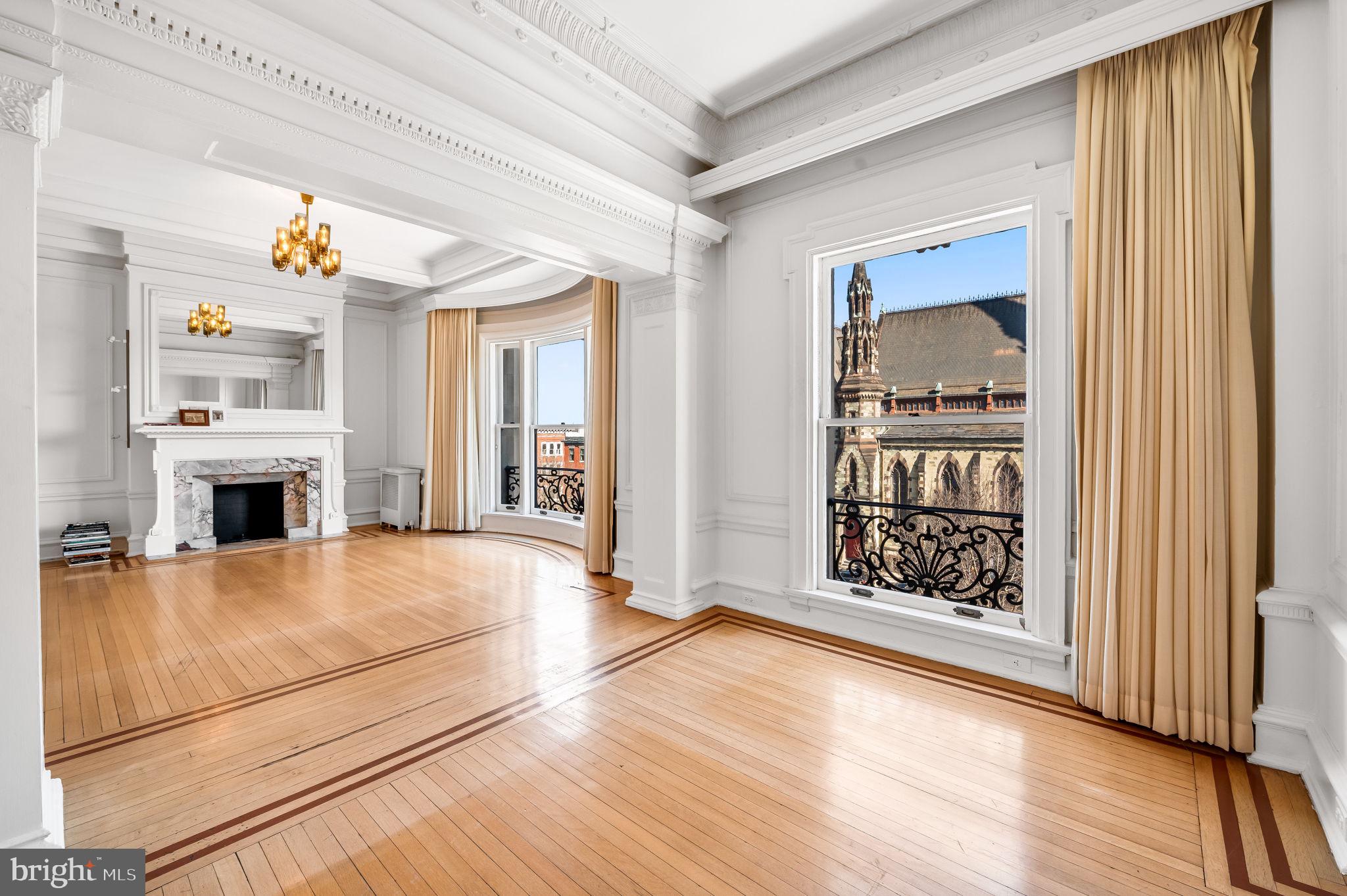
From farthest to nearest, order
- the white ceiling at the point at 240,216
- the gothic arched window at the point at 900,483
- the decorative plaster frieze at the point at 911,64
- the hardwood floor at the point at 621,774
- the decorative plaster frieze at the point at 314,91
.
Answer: the white ceiling at the point at 240,216
the gothic arched window at the point at 900,483
the decorative plaster frieze at the point at 911,64
the decorative plaster frieze at the point at 314,91
the hardwood floor at the point at 621,774

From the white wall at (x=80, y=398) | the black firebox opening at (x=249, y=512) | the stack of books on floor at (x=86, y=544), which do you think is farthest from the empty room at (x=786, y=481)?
the black firebox opening at (x=249, y=512)

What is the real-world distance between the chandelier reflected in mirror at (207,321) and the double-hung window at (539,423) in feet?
8.72

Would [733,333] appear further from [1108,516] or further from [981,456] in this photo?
[1108,516]

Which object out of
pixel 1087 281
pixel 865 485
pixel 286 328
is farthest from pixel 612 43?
pixel 286 328

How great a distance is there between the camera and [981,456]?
9.96 feet

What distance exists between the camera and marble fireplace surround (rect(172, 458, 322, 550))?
18.9 ft

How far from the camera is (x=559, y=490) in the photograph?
661 centimetres

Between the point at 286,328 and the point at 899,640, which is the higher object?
the point at 286,328

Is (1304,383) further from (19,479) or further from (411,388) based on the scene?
(411,388)

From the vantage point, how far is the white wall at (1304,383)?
6.32ft

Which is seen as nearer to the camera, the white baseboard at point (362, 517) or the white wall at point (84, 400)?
the white wall at point (84, 400)

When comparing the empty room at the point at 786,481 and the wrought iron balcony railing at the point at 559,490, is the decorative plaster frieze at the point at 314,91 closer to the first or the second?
the empty room at the point at 786,481

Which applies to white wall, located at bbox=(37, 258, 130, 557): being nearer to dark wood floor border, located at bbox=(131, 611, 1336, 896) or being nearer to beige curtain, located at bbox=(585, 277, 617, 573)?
beige curtain, located at bbox=(585, 277, 617, 573)

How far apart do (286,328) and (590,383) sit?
12.6 feet
